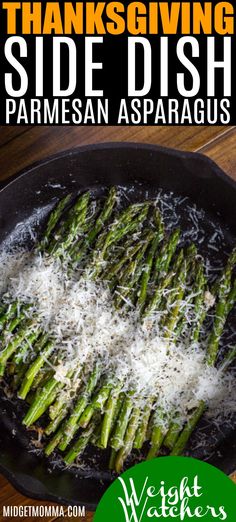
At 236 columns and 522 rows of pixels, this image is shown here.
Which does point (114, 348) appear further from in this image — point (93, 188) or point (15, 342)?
→ point (93, 188)

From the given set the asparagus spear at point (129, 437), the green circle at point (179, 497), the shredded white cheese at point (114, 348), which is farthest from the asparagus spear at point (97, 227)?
the green circle at point (179, 497)

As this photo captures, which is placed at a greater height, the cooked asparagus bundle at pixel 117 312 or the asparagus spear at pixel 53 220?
the asparagus spear at pixel 53 220

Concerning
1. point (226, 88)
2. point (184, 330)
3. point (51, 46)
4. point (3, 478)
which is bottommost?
point (3, 478)

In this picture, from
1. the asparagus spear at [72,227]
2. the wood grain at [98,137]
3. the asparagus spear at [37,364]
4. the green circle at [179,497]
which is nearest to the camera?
the green circle at [179,497]

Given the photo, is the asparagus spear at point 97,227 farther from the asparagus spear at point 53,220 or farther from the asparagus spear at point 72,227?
the asparagus spear at point 53,220

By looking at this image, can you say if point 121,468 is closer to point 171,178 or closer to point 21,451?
point 21,451

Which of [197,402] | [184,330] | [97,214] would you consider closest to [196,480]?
[197,402]

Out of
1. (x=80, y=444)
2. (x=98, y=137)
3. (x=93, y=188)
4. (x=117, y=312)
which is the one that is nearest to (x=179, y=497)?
(x=80, y=444)
